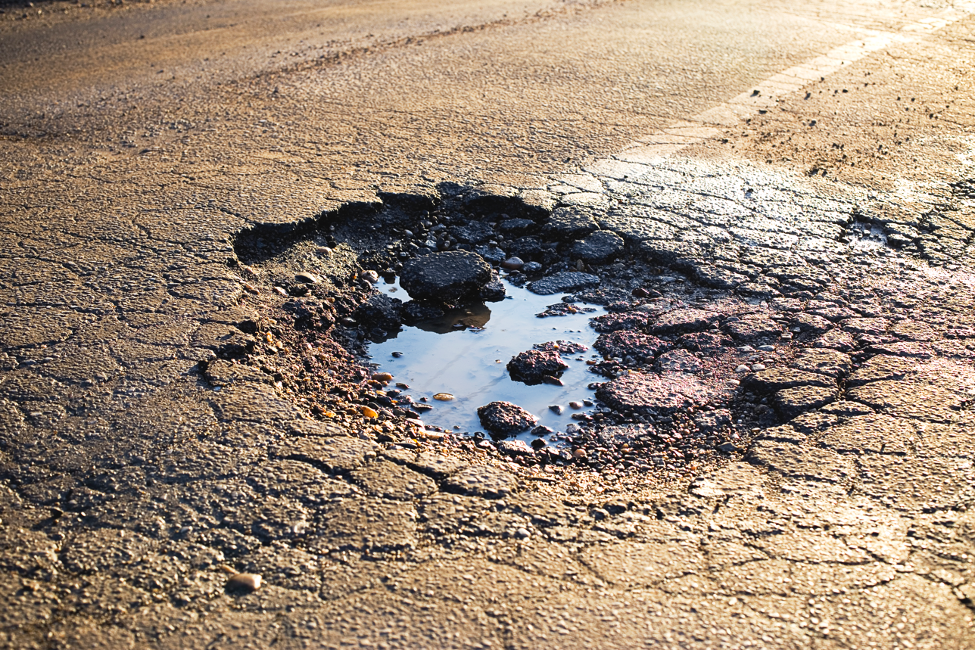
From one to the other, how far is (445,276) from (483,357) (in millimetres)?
523

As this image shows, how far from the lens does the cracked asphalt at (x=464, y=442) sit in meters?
2.02

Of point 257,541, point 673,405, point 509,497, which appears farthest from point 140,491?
Answer: point 673,405

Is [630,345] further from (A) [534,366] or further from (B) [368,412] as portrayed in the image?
(B) [368,412]

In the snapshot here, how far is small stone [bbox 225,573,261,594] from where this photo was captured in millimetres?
2029

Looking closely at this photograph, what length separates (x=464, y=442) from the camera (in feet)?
9.11

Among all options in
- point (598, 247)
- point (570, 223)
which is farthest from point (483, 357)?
point (570, 223)

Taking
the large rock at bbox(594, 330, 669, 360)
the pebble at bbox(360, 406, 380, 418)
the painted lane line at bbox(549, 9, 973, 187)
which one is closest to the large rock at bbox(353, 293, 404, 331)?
the pebble at bbox(360, 406, 380, 418)

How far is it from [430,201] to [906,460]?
2.57m

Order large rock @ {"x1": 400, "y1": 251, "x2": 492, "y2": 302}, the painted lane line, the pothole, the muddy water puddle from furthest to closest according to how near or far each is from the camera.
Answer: the painted lane line, large rock @ {"x1": 400, "y1": 251, "x2": 492, "y2": 302}, the muddy water puddle, the pothole

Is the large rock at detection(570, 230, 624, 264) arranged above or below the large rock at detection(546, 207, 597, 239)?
below

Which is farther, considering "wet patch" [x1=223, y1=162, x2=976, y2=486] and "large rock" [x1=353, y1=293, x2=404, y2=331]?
"large rock" [x1=353, y1=293, x2=404, y2=331]

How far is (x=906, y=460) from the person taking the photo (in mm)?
2514

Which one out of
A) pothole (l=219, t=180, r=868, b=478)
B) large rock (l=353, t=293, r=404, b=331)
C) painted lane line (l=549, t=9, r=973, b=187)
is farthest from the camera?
painted lane line (l=549, t=9, r=973, b=187)

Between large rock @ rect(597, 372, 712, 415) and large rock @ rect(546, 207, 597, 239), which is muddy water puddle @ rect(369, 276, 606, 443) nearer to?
large rock @ rect(597, 372, 712, 415)
